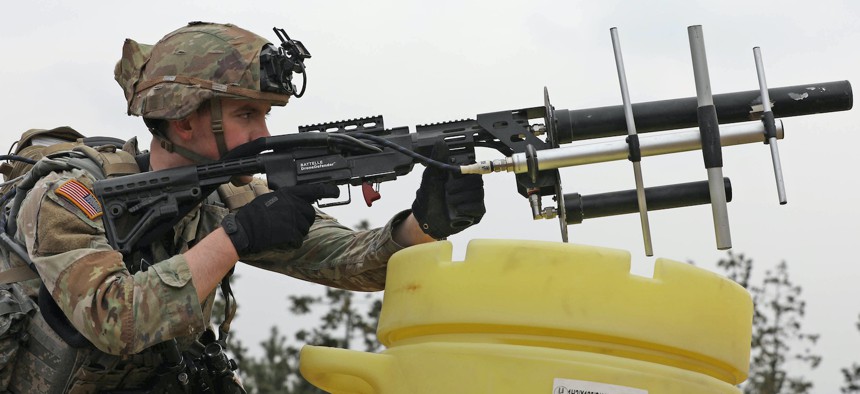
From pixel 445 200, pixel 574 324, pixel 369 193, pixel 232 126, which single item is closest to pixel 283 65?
pixel 232 126

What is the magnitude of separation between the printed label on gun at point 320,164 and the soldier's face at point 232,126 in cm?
25

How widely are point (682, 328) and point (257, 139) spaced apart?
2.10 meters

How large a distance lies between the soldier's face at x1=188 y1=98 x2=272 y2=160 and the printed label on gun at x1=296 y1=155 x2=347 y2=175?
0.25 meters

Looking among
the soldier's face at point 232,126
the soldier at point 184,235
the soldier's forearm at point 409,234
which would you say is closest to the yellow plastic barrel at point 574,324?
the soldier at point 184,235

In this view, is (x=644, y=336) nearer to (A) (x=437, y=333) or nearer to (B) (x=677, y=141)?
(A) (x=437, y=333)

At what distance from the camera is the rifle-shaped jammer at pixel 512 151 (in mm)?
3645

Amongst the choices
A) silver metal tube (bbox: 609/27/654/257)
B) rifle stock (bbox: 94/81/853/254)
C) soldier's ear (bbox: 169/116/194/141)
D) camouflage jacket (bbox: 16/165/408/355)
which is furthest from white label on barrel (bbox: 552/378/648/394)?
soldier's ear (bbox: 169/116/194/141)

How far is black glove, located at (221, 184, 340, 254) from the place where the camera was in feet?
13.9

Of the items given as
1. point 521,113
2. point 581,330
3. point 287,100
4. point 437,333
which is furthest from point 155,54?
point 581,330

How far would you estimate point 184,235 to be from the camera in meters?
4.81

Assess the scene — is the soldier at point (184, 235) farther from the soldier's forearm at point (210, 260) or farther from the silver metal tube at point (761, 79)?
the silver metal tube at point (761, 79)

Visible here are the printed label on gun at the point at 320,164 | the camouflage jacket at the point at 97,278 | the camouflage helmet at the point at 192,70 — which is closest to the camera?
the camouflage jacket at the point at 97,278

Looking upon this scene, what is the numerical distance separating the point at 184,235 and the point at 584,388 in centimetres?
231

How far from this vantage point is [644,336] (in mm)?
3008
